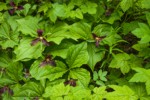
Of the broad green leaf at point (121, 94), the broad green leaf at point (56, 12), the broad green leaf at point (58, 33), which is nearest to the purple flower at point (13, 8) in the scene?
the broad green leaf at point (56, 12)

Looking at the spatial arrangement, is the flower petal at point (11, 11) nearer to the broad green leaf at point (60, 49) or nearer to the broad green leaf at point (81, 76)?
the broad green leaf at point (60, 49)

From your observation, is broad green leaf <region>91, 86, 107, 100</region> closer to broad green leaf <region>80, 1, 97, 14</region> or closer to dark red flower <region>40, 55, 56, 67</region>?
dark red flower <region>40, 55, 56, 67</region>

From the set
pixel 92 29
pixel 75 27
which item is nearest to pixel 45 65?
pixel 75 27

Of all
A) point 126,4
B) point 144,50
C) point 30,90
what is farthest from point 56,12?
point 144,50

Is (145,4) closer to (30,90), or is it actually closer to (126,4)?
(126,4)

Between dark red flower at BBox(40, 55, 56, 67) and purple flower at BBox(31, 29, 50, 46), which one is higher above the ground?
purple flower at BBox(31, 29, 50, 46)

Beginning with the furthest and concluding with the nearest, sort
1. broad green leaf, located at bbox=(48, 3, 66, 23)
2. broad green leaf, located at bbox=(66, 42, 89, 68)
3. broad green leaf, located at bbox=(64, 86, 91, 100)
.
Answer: broad green leaf, located at bbox=(48, 3, 66, 23)
broad green leaf, located at bbox=(66, 42, 89, 68)
broad green leaf, located at bbox=(64, 86, 91, 100)

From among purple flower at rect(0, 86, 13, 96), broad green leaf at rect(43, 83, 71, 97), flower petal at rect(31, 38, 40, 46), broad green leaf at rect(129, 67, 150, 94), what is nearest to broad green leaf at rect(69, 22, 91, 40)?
flower petal at rect(31, 38, 40, 46)
